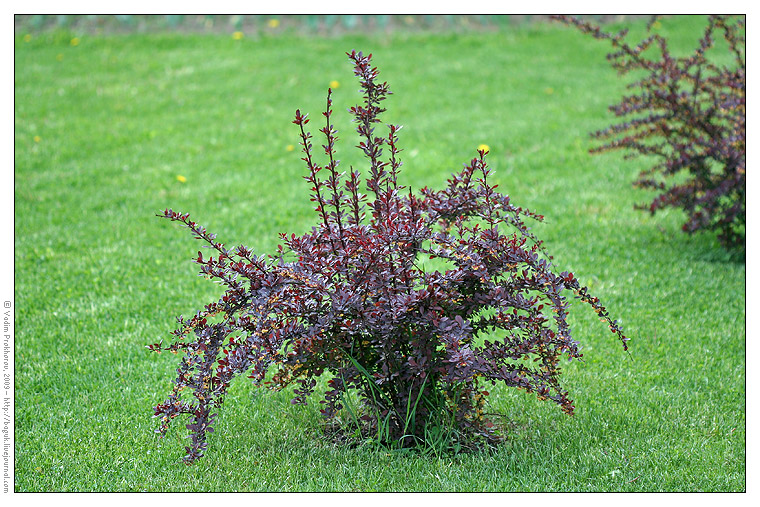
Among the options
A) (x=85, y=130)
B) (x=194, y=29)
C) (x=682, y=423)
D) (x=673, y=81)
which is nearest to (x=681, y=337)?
(x=682, y=423)

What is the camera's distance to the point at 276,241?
6.01 m

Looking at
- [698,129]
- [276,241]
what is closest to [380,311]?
[276,241]

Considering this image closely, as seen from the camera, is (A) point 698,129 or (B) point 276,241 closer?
(A) point 698,129

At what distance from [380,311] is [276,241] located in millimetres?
3151

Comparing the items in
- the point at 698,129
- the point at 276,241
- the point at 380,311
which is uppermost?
the point at 698,129

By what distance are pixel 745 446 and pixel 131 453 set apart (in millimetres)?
2856

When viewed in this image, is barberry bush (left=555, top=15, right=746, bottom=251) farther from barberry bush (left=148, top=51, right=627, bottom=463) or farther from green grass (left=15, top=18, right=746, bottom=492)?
barberry bush (left=148, top=51, right=627, bottom=463)

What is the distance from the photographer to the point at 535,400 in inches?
155

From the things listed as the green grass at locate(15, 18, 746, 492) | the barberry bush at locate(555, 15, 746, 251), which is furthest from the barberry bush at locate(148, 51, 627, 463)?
the barberry bush at locate(555, 15, 746, 251)

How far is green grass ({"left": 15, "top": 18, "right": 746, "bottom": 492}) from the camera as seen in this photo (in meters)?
3.35

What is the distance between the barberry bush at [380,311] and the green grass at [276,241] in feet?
1.24

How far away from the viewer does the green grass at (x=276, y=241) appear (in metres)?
3.35

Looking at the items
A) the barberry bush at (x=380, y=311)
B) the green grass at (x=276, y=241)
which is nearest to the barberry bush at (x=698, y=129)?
the green grass at (x=276, y=241)

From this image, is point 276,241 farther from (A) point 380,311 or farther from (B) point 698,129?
(B) point 698,129
